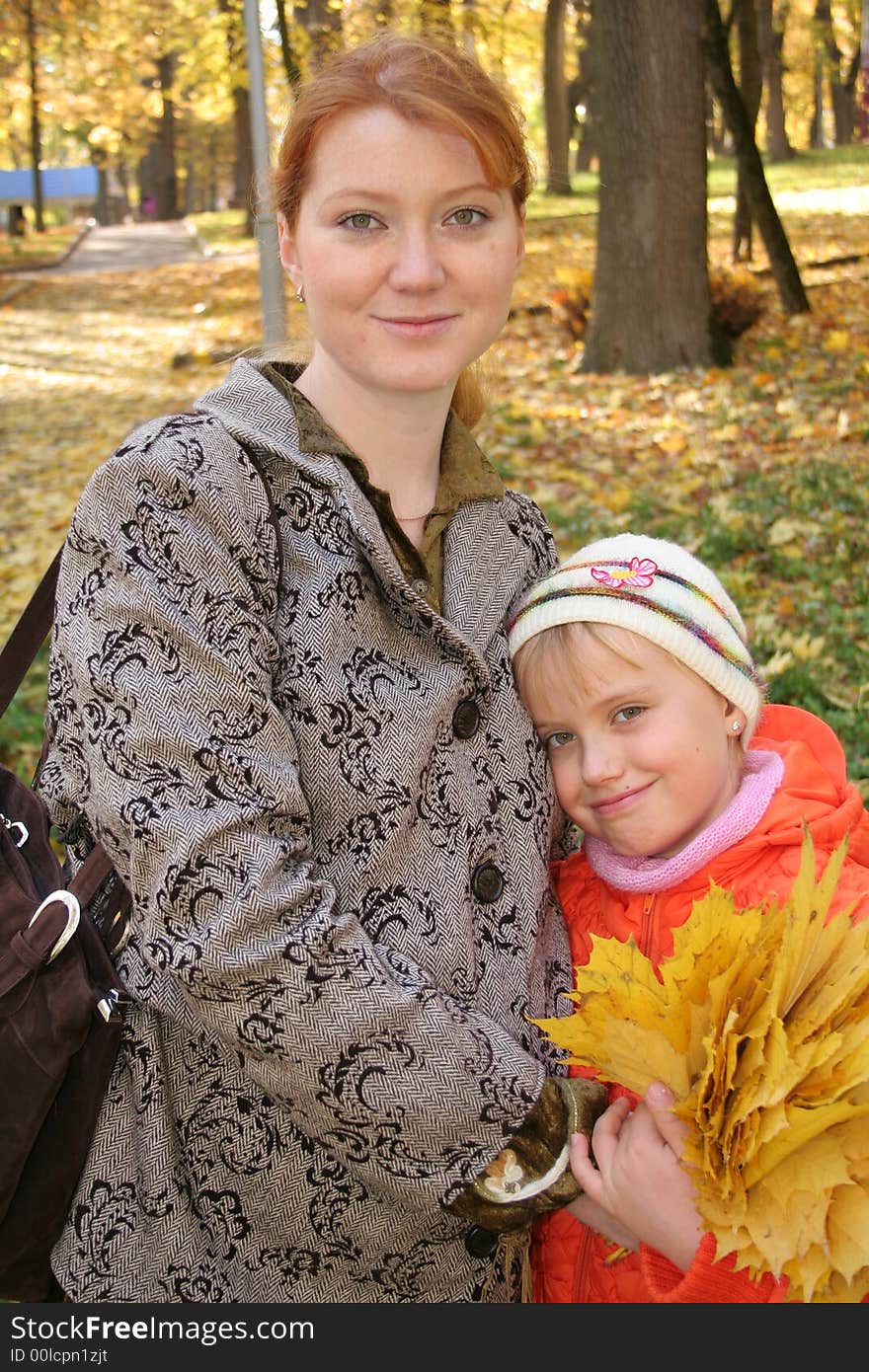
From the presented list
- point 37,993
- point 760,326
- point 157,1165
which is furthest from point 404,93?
point 760,326

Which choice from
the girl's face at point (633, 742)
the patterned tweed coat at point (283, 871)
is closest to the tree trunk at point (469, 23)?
the patterned tweed coat at point (283, 871)

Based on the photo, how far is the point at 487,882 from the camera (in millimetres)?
2021

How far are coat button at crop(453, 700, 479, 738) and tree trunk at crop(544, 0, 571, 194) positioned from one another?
79.6 ft

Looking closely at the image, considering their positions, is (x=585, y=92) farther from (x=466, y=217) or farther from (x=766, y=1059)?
(x=766, y=1059)

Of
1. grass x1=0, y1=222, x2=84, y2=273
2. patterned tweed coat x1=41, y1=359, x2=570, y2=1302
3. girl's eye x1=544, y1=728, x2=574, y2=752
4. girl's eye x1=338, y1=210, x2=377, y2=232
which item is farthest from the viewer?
grass x1=0, y1=222, x2=84, y2=273

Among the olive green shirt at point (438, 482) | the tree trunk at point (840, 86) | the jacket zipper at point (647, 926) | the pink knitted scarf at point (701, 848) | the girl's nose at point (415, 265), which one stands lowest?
the jacket zipper at point (647, 926)

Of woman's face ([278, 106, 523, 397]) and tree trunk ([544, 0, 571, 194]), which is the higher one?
tree trunk ([544, 0, 571, 194])

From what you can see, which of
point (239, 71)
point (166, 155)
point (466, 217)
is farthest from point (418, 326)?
point (166, 155)

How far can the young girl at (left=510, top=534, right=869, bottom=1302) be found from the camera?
2.15 metres

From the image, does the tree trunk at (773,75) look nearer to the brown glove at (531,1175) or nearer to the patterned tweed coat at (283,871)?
the patterned tweed coat at (283,871)

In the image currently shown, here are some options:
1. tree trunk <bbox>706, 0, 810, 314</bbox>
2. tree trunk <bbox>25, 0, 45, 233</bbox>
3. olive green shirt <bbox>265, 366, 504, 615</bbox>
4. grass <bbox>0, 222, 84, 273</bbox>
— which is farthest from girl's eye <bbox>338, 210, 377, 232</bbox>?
tree trunk <bbox>25, 0, 45, 233</bbox>

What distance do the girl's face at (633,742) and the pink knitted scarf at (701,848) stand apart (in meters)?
0.04

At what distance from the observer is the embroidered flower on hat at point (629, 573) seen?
2.22 meters

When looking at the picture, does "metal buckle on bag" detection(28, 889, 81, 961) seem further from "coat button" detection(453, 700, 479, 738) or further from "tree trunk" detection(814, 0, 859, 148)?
"tree trunk" detection(814, 0, 859, 148)
